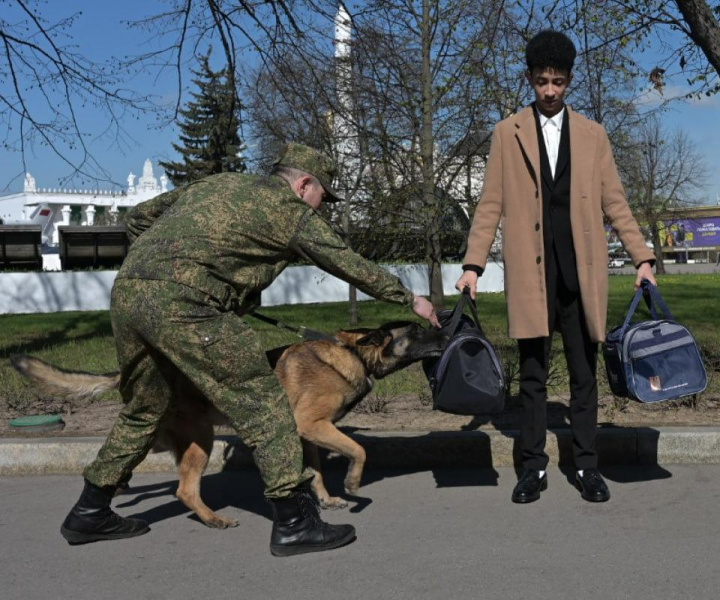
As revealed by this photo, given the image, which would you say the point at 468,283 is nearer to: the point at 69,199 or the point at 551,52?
the point at 551,52

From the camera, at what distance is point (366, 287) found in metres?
4.14

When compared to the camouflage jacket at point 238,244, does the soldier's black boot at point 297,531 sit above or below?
below

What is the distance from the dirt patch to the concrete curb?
0.33m

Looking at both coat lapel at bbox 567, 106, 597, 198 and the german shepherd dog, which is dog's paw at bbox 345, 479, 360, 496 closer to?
the german shepherd dog

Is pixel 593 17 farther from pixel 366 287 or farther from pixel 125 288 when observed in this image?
pixel 125 288

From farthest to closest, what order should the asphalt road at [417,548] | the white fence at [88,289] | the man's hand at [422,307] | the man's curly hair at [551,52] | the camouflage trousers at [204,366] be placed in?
the white fence at [88,289] → the man's curly hair at [551,52] → the man's hand at [422,307] → the camouflage trousers at [204,366] → the asphalt road at [417,548]

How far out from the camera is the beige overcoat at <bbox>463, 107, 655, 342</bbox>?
4.68 metres

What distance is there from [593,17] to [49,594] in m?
7.47

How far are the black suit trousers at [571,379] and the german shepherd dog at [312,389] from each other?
1.72ft

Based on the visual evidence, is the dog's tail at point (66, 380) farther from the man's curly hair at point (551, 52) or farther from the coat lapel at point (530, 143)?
the man's curly hair at point (551, 52)

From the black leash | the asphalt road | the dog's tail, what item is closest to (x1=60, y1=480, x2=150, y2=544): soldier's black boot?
the asphalt road

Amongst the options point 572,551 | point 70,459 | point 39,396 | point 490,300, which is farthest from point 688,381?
point 490,300

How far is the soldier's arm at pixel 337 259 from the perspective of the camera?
4047 millimetres

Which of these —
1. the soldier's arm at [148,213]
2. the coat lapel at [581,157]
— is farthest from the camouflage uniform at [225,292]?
the coat lapel at [581,157]
